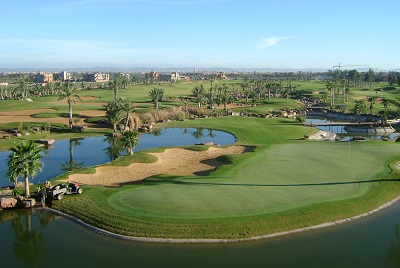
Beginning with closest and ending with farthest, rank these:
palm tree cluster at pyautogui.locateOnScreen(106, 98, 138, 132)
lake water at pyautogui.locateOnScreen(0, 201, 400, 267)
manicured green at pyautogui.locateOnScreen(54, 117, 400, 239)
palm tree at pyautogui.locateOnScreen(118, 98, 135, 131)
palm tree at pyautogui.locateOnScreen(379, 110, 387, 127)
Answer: lake water at pyautogui.locateOnScreen(0, 201, 400, 267), manicured green at pyautogui.locateOnScreen(54, 117, 400, 239), palm tree cluster at pyautogui.locateOnScreen(106, 98, 138, 132), palm tree at pyautogui.locateOnScreen(118, 98, 135, 131), palm tree at pyautogui.locateOnScreen(379, 110, 387, 127)

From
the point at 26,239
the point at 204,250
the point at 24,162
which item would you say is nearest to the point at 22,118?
the point at 24,162

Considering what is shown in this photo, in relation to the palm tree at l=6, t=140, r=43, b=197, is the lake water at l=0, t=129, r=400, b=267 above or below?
below

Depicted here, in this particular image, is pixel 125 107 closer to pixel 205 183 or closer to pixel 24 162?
pixel 24 162

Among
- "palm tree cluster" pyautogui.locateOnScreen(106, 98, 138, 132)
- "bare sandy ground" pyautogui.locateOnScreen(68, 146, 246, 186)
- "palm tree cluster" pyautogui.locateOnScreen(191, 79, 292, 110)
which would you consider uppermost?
"palm tree cluster" pyautogui.locateOnScreen(191, 79, 292, 110)

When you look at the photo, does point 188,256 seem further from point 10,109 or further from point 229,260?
point 10,109

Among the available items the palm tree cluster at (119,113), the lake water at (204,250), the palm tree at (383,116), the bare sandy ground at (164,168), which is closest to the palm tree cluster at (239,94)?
the palm tree cluster at (119,113)

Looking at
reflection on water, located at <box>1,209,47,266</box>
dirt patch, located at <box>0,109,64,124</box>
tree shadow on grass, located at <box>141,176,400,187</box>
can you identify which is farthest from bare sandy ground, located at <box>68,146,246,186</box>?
dirt patch, located at <box>0,109,64,124</box>

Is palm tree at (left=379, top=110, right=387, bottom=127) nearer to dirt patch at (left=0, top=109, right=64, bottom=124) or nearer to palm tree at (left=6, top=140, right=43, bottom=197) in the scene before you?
dirt patch at (left=0, top=109, right=64, bottom=124)

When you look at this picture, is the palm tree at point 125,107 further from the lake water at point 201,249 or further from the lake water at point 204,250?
the lake water at point 204,250

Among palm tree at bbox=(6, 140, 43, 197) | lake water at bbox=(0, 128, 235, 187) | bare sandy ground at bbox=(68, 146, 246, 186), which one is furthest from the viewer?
lake water at bbox=(0, 128, 235, 187)

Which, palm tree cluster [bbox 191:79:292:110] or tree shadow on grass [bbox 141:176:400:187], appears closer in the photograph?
tree shadow on grass [bbox 141:176:400:187]
